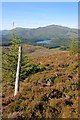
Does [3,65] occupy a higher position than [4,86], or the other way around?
[3,65]

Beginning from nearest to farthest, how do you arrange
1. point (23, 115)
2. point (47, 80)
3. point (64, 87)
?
1. point (23, 115)
2. point (64, 87)
3. point (47, 80)

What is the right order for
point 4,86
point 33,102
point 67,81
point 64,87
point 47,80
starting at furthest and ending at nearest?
point 4,86, point 47,80, point 67,81, point 64,87, point 33,102

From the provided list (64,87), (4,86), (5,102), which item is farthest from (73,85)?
(4,86)

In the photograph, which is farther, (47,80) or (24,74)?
(24,74)

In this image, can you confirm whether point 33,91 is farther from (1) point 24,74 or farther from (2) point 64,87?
(1) point 24,74

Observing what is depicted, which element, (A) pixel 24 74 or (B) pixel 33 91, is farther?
(A) pixel 24 74

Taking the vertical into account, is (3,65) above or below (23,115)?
above

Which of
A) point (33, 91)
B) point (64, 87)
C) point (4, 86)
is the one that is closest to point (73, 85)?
point (64, 87)

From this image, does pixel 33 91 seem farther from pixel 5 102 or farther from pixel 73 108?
pixel 73 108

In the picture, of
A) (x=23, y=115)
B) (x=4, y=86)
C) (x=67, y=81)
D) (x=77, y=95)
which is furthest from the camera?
(x=4, y=86)
